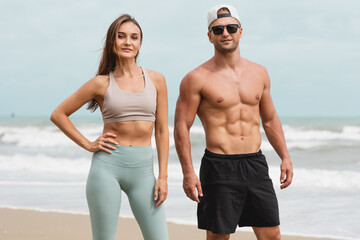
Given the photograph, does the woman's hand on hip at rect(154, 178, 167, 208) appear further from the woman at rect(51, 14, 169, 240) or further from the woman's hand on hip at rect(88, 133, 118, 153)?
the woman's hand on hip at rect(88, 133, 118, 153)

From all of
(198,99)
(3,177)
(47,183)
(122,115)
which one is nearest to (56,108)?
(122,115)

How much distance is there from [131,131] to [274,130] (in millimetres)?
1297

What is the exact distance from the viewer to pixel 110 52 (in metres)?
3.33

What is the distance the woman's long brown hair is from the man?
1.97 ft

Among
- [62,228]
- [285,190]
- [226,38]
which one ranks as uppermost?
[226,38]

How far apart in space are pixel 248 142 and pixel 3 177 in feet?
30.1

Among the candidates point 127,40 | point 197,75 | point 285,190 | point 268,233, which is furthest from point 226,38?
point 285,190

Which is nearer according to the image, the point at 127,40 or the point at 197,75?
the point at 127,40

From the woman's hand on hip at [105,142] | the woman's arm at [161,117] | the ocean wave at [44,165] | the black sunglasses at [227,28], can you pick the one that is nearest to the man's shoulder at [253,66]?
the black sunglasses at [227,28]

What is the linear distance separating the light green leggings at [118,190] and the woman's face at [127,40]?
60 centimetres

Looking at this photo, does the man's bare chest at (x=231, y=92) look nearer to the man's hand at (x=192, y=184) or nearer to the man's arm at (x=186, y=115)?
the man's arm at (x=186, y=115)

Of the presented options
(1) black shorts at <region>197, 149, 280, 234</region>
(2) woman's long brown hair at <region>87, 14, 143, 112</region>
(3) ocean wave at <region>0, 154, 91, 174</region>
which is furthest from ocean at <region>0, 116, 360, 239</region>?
(2) woman's long brown hair at <region>87, 14, 143, 112</region>

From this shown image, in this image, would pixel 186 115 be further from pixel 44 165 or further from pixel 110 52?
pixel 44 165

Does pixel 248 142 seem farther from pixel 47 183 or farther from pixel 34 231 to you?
pixel 47 183
